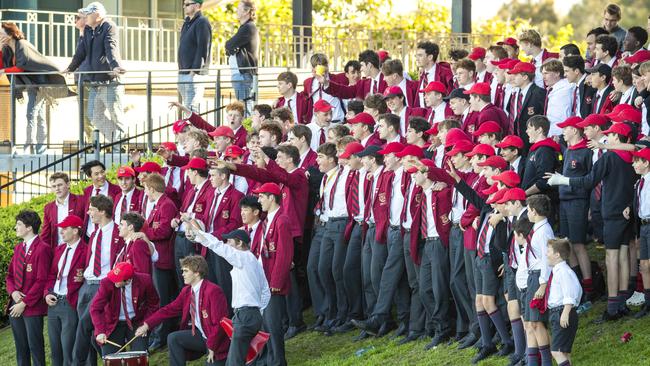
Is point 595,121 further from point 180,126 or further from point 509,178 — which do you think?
point 180,126

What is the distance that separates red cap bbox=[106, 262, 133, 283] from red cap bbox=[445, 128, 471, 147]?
354cm

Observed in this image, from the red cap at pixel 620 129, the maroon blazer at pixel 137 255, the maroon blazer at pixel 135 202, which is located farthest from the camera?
the maroon blazer at pixel 135 202

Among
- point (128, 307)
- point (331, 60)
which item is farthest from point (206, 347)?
point (331, 60)

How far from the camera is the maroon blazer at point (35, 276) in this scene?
15766 millimetres

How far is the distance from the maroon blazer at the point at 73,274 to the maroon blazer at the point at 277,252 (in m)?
2.02

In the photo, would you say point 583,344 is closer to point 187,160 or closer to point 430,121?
point 430,121

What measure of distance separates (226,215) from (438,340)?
297 centimetres

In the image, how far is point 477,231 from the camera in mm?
13562

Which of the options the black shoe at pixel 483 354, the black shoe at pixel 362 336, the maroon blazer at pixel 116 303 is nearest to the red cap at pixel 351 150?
the black shoe at pixel 362 336

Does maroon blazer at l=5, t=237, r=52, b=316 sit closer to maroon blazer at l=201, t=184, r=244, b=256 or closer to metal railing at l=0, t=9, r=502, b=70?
maroon blazer at l=201, t=184, r=244, b=256

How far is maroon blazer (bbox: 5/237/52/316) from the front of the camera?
1577cm

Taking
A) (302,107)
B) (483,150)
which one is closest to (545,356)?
(483,150)

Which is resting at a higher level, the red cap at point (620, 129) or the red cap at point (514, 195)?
the red cap at point (620, 129)

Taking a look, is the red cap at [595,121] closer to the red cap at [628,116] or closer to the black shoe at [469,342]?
the red cap at [628,116]
